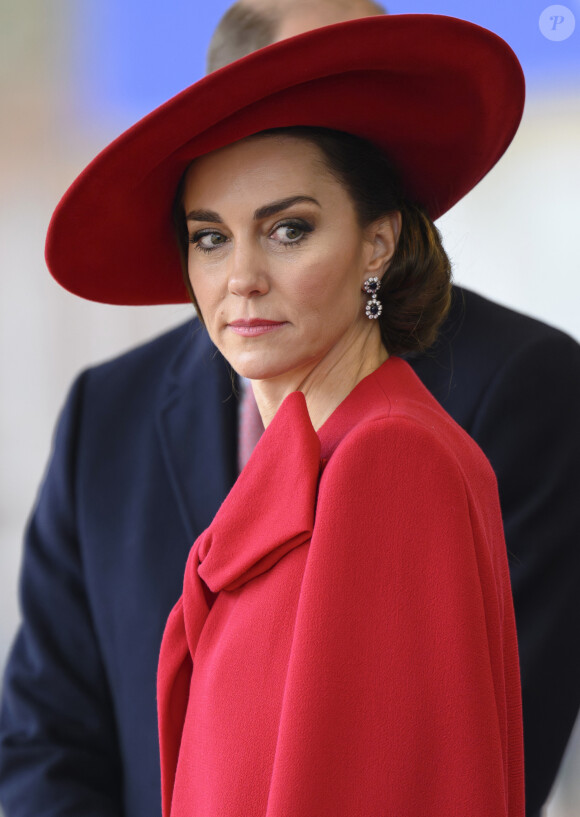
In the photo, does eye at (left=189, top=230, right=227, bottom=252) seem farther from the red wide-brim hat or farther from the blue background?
the blue background

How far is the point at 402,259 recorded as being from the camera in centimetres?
91

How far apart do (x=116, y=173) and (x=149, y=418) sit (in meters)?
0.61

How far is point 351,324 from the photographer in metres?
0.88

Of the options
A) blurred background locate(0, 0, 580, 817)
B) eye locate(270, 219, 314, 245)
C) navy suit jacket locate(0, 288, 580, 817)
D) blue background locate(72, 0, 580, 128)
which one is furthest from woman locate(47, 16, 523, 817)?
blurred background locate(0, 0, 580, 817)

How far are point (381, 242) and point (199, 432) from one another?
555 mm

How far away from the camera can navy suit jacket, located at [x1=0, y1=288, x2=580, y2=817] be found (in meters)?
1.19

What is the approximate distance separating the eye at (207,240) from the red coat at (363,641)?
170 mm

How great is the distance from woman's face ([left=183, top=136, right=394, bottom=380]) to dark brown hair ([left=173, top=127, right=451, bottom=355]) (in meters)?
0.04

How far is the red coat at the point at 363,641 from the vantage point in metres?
0.70

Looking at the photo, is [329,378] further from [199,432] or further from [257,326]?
[199,432]

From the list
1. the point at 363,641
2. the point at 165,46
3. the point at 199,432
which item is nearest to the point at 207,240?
the point at 363,641

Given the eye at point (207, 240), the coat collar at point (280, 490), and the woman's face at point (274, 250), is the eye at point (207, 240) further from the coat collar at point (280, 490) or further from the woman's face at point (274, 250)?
the coat collar at point (280, 490)

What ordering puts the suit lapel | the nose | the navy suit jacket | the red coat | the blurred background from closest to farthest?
the red coat, the nose, the navy suit jacket, the suit lapel, the blurred background

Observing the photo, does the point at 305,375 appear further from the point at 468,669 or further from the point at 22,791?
the point at 22,791
